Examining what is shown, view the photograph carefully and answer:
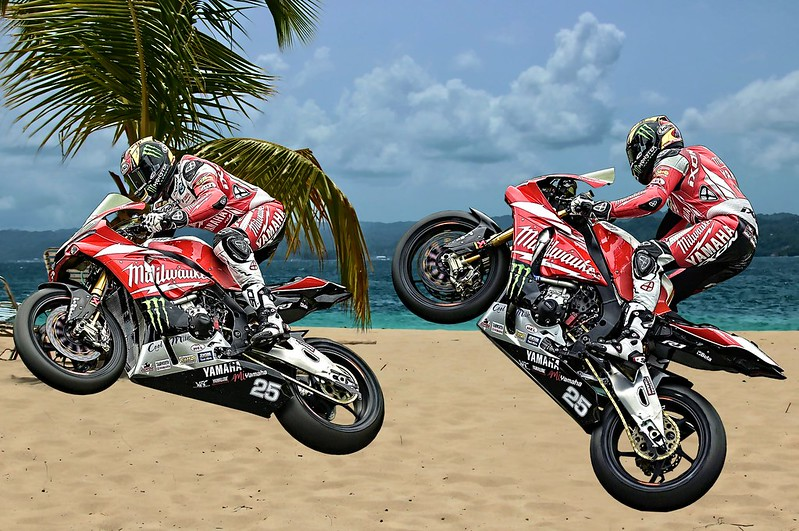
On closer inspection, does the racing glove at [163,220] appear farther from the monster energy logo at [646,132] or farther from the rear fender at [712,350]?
the rear fender at [712,350]

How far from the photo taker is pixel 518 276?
6.50m

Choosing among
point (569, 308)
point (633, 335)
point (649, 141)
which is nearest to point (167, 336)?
point (569, 308)

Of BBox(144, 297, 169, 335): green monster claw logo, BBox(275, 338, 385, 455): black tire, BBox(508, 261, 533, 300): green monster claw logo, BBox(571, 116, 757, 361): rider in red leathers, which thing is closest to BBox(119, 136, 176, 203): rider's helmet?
BBox(144, 297, 169, 335): green monster claw logo

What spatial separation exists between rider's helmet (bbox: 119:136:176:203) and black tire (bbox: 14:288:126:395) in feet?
3.25

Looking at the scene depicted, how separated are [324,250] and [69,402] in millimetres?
4319

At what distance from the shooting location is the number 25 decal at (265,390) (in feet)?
22.9

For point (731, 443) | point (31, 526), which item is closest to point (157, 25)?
point (31, 526)

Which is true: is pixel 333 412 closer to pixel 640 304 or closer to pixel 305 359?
pixel 305 359

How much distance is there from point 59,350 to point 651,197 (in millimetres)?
4186

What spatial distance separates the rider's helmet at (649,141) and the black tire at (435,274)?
1113 millimetres

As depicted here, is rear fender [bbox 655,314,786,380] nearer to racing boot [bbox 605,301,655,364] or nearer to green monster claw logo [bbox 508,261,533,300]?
racing boot [bbox 605,301,655,364]

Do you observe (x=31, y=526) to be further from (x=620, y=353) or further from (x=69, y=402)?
(x=620, y=353)

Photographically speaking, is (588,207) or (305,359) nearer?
(588,207)

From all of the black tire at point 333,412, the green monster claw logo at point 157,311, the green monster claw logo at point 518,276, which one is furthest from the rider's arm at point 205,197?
the green monster claw logo at point 518,276
